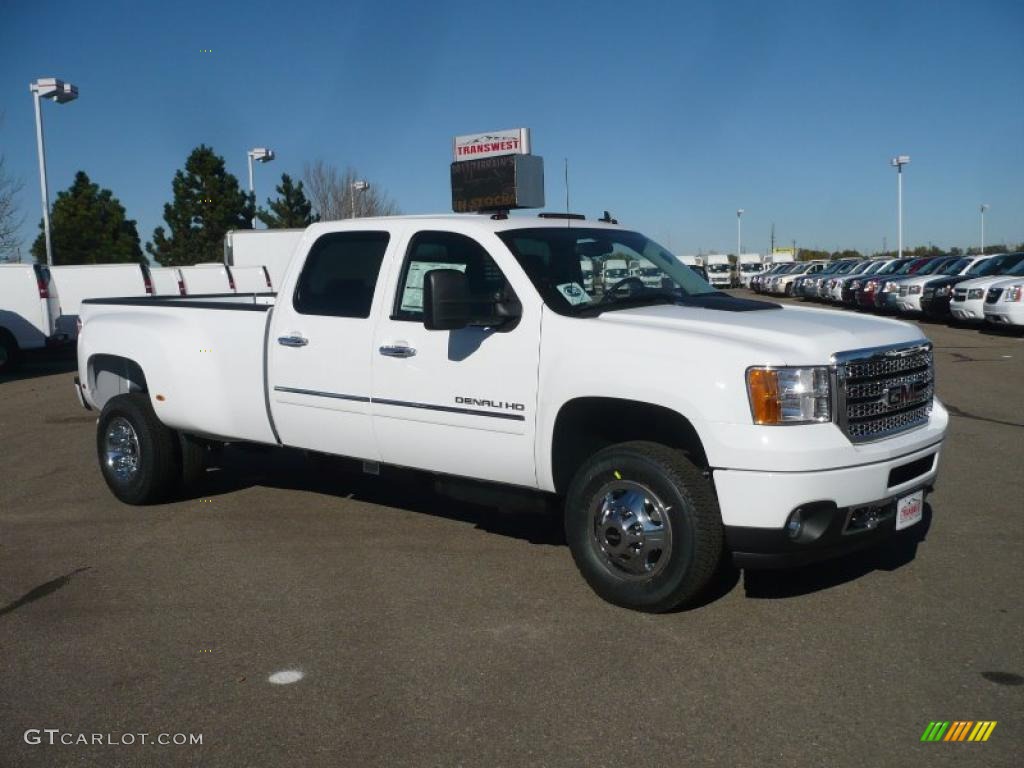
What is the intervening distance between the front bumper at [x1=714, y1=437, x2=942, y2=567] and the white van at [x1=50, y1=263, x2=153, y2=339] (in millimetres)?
19728

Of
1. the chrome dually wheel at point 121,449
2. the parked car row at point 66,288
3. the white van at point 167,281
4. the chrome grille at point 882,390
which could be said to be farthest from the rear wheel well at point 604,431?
the white van at point 167,281

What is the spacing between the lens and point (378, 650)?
15.3 feet

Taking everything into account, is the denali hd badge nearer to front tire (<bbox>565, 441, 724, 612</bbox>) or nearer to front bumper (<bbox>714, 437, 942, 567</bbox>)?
front tire (<bbox>565, 441, 724, 612</bbox>)

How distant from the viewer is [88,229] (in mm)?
41812

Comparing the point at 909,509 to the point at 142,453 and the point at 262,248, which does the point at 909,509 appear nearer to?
the point at 142,453

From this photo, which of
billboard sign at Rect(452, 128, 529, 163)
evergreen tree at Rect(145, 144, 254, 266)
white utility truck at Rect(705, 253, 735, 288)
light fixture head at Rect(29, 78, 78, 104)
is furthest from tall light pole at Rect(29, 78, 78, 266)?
white utility truck at Rect(705, 253, 735, 288)

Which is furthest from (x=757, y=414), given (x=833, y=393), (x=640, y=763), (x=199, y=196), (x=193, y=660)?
(x=199, y=196)

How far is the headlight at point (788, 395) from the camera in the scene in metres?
4.54

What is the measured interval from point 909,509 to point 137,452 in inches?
207

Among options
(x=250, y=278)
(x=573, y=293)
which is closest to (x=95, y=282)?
(x=250, y=278)

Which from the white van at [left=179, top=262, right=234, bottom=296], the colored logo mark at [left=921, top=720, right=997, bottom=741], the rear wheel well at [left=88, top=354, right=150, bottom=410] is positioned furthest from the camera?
the white van at [left=179, top=262, right=234, bottom=296]

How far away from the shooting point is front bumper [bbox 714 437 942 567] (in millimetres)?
4508

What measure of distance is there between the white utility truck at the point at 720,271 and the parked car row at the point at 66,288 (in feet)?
114

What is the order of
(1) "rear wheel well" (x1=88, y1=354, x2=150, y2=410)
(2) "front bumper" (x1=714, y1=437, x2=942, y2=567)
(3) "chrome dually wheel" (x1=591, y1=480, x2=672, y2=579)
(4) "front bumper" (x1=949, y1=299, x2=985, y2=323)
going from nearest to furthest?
(2) "front bumper" (x1=714, y1=437, x2=942, y2=567) → (3) "chrome dually wheel" (x1=591, y1=480, x2=672, y2=579) → (1) "rear wheel well" (x1=88, y1=354, x2=150, y2=410) → (4) "front bumper" (x1=949, y1=299, x2=985, y2=323)
